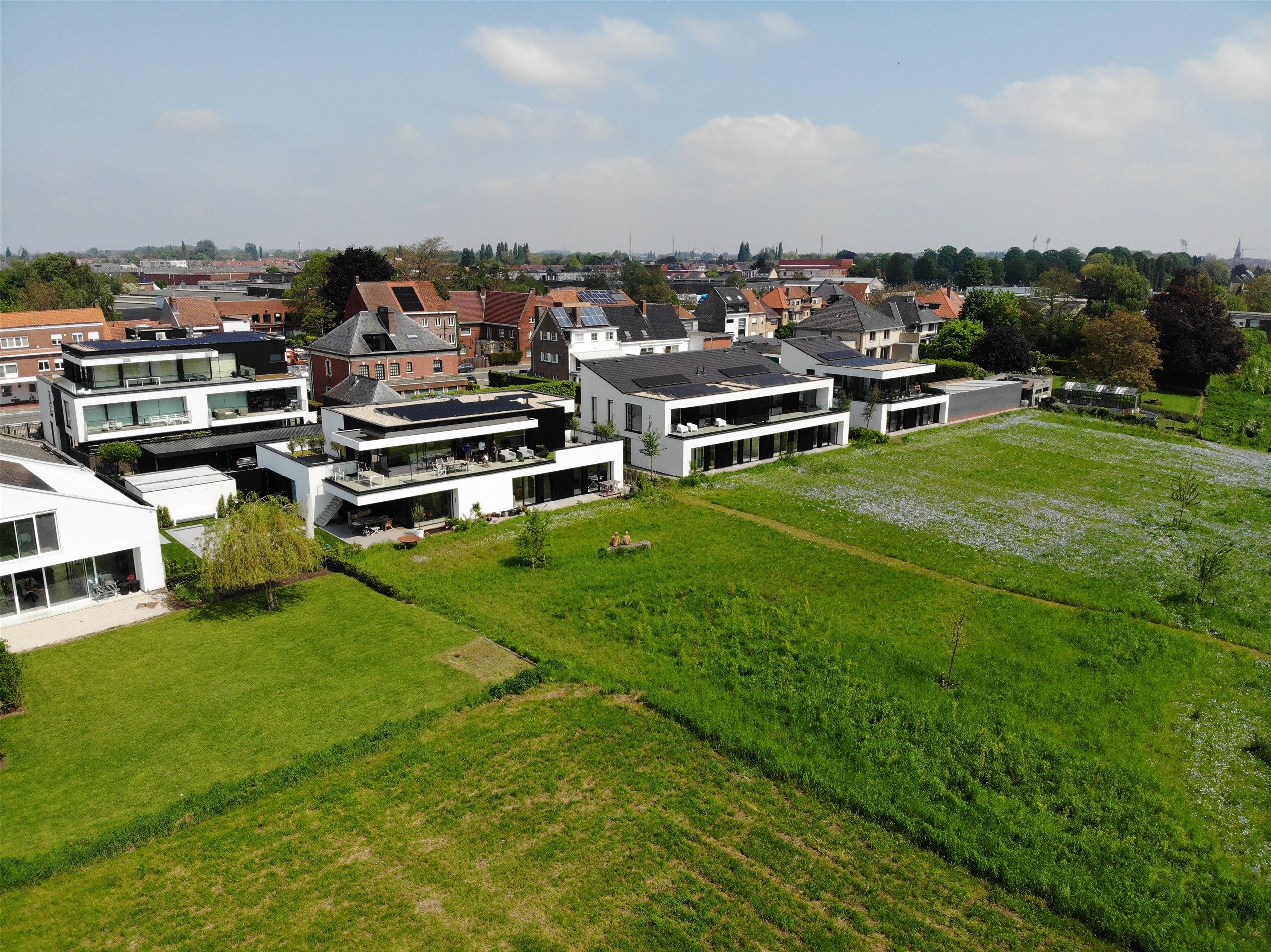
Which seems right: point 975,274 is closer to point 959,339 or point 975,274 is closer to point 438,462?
point 959,339

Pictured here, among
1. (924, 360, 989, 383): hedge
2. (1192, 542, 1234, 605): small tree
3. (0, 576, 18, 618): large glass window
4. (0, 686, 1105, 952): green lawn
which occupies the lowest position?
(0, 686, 1105, 952): green lawn

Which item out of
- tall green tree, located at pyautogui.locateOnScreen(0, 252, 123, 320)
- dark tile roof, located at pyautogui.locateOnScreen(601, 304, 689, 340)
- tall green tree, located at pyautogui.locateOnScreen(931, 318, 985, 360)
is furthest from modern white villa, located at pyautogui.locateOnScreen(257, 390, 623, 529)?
tall green tree, located at pyautogui.locateOnScreen(0, 252, 123, 320)

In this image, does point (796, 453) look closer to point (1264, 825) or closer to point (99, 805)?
point (1264, 825)

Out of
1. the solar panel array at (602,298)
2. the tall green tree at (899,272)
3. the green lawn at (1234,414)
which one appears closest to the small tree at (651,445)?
the solar panel array at (602,298)

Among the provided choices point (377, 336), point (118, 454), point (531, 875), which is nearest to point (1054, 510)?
point (531, 875)

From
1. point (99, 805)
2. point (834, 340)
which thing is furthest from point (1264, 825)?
point (834, 340)

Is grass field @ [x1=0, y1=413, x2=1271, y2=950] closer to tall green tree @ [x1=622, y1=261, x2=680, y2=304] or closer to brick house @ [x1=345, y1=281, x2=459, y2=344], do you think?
brick house @ [x1=345, y1=281, x2=459, y2=344]
